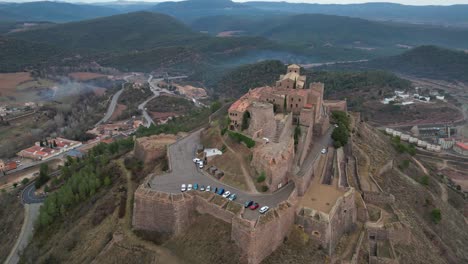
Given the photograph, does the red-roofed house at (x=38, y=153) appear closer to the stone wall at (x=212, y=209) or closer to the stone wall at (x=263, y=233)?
the stone wall at (x=212, y=209)

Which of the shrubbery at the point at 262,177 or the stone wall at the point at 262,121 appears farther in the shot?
the stone wall at the point at 262,121

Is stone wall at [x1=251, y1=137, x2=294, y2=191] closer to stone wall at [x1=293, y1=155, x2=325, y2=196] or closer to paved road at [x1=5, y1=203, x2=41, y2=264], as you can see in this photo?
stone wall at [x1=293, y1=155, x2=325, y2=196]

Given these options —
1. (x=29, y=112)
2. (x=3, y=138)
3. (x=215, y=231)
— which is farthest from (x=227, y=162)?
(x=29, y=112)

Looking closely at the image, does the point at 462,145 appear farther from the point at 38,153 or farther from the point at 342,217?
the point at 38,153

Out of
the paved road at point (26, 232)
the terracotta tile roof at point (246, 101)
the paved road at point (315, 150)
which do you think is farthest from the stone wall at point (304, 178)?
the paved road at point (26, 232)

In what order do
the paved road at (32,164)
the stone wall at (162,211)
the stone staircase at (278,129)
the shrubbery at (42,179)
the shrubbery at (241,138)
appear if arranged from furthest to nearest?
the paved road at (32,164), the shrubbery at (42,179), the stone staircase at (278,129), the shrubbery at (241,138), the stone wall at (162,211)

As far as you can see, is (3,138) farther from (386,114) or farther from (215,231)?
(386,114)

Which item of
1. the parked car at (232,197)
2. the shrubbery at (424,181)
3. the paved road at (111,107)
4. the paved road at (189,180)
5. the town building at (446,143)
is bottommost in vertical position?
the paved road at (111,107)
